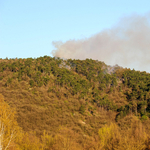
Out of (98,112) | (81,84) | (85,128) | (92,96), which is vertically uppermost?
(81,84)

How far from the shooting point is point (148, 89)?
74812 mm

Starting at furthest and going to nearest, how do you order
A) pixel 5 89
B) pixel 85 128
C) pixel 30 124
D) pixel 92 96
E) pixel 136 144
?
1. pixel 92 96
2. pixel 5 89
3. pixel 85 128
4. pixel 30 124
5. pixel 136 144

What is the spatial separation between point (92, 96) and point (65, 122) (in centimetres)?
2229

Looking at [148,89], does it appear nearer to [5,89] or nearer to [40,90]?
[40,90]

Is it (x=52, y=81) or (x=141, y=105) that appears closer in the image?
(x=141, y=105)

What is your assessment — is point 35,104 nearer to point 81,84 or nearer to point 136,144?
point 81,84

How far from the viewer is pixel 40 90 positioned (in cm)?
6956

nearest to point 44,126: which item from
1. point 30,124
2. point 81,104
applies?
point 30,124

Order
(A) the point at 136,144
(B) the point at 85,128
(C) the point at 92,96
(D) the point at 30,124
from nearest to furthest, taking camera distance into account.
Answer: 1. (A) the point at 136,144
2. (D) the point at 30,124
3. (B) the point at 85,128
4. (C) the point at 92,96

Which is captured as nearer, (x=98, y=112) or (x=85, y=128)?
(x=85, y=128)

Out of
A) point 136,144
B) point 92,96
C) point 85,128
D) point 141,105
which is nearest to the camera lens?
point 136,144

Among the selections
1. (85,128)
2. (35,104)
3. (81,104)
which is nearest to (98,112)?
(81,104)

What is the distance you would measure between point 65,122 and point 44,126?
7861 mm

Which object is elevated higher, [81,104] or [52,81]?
[52,81]
